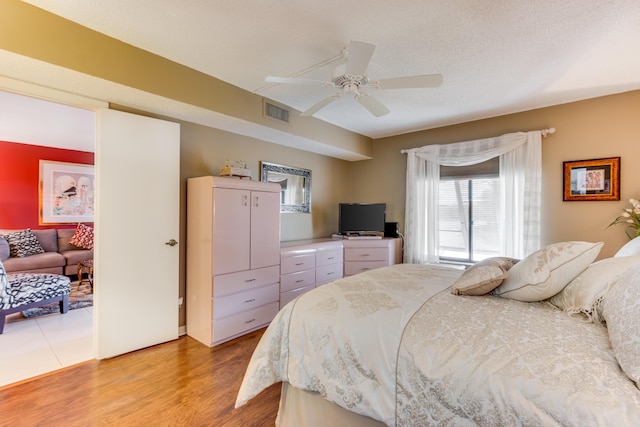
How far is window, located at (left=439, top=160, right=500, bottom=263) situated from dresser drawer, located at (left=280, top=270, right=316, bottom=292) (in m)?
1.97

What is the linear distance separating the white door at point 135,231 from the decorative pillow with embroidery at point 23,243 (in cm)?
355

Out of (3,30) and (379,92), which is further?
(379,92)

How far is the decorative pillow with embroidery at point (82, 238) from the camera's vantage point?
17.1ft

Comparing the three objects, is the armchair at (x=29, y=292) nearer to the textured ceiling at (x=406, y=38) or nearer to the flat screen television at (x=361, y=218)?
the textured ceiling at (x=406, y=38)

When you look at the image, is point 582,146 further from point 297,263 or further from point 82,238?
point 82,238

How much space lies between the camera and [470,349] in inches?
42.9

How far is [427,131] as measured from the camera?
170 inches

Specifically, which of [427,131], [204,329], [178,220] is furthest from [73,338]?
[427,131]

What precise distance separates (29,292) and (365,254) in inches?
154

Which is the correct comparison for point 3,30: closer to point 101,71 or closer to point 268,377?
point 101,71

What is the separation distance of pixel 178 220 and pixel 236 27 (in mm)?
1798

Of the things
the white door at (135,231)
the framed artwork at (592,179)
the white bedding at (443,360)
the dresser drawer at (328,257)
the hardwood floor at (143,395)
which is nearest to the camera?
the white bedding at (443,360)

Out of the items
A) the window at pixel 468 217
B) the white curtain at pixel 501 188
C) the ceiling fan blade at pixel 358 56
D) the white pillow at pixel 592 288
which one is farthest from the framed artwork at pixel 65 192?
the white pillow at pixel 592 288

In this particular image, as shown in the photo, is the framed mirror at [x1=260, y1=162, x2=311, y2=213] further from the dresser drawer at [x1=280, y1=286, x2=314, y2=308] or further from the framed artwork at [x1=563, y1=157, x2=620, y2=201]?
the framed artwork at [x1=563, y1=157, x2=620, y2=201]
